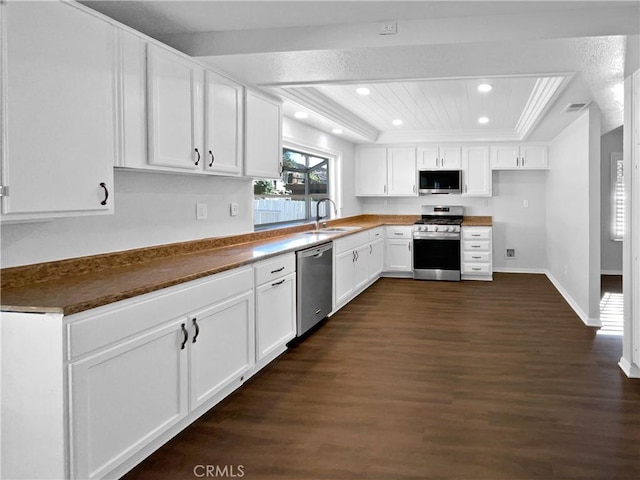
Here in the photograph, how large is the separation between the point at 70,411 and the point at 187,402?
82cm

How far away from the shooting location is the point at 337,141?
25.1ft

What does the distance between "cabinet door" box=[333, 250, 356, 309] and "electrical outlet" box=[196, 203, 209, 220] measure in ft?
6.04

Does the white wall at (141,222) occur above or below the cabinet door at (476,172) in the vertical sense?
below

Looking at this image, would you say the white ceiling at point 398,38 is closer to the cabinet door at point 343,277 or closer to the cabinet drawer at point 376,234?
the cabinet door at point 343,277

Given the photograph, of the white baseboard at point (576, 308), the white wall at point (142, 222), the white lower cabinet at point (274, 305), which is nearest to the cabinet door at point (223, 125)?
the white wall at point (142, 222)

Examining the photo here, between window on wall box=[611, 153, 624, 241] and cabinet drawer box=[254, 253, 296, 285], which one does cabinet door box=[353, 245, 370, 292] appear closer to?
cabinet drawer box=[254, 253, 296, 285]

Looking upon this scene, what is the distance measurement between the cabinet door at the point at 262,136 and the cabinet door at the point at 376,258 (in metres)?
2.99

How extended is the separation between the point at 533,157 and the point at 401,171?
1.94m

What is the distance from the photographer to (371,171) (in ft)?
28.4

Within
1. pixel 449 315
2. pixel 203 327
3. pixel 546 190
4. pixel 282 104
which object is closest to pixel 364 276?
pixel 449 315

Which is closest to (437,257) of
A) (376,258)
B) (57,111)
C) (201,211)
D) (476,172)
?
(376,258)

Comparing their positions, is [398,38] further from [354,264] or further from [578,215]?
[354,264]

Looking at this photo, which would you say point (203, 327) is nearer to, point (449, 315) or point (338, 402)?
point (338, 402)

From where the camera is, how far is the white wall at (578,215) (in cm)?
506
